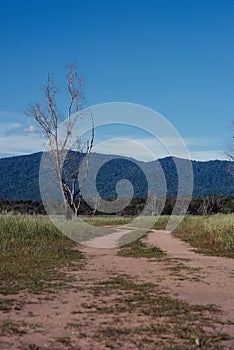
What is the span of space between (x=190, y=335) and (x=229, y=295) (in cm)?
270

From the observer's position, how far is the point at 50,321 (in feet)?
18.2

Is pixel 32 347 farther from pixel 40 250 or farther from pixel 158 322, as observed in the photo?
pixel 40 250

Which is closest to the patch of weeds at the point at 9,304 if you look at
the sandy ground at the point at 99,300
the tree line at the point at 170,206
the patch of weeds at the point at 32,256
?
the sandy ground at the point at 99,300

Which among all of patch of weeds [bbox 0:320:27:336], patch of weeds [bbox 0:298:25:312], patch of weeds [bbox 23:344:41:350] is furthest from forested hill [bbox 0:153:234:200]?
patch of weeds [bbox 23:344:41:350]

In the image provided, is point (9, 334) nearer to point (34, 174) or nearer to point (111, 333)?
point (111, 333)

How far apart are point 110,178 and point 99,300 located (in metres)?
56.7

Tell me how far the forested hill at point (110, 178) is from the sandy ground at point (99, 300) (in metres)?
42.3

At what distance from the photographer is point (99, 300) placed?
688cm

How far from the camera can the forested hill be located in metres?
61.6

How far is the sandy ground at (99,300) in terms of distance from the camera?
4.79 metres

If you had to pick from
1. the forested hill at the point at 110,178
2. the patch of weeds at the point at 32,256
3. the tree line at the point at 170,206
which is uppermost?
the forested hill at the point at 110,178

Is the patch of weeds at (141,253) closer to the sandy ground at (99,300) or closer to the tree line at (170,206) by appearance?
the sandy ground at (99,300)

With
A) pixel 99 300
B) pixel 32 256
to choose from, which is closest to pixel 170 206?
pixel 32 256

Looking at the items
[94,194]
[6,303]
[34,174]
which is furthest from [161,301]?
[34,174]
